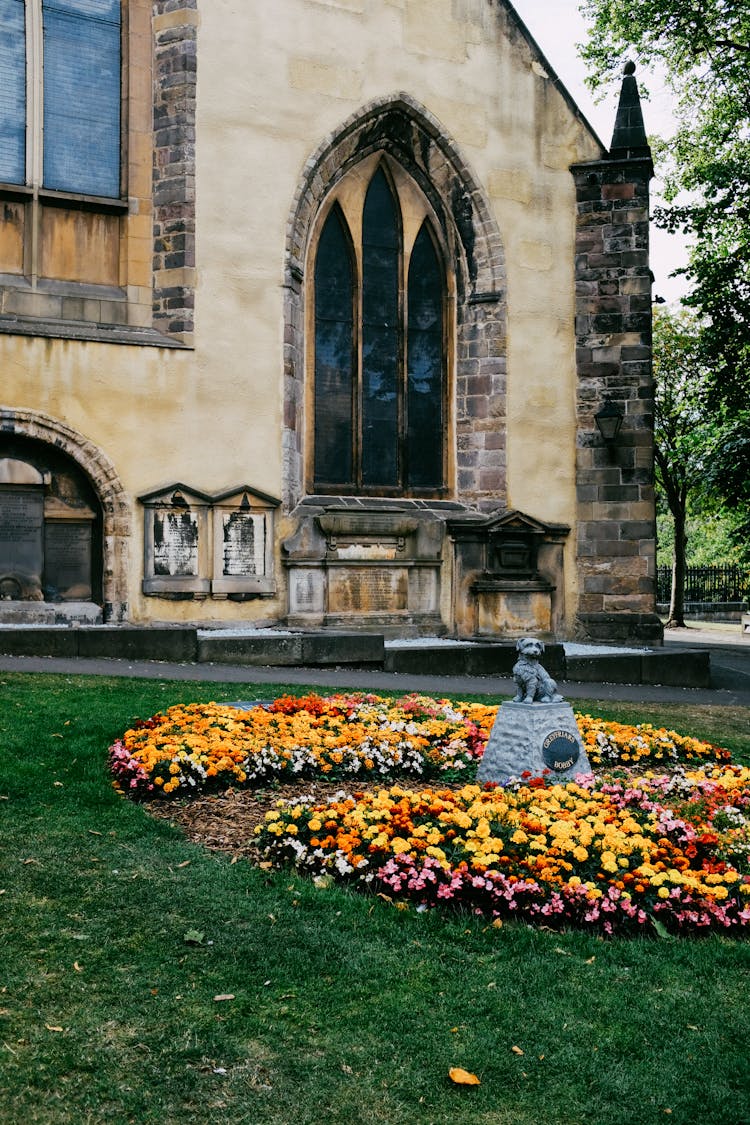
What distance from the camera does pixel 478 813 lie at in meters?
5.79

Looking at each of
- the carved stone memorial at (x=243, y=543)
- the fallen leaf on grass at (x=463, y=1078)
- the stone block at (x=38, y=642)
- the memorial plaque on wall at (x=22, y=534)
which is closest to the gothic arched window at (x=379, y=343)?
the carved stone memorial at (x=243, y=543)

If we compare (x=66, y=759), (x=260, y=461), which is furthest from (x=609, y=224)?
(x=66, y=759)

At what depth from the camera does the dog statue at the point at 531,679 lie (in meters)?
6.78

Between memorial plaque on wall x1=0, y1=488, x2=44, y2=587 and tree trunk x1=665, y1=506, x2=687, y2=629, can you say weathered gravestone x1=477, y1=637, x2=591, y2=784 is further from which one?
tree trunk x1=665, y1=506, x2=687, y2=629

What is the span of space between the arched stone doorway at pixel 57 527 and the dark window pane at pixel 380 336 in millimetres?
4456

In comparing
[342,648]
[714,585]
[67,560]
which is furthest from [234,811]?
[714,585]

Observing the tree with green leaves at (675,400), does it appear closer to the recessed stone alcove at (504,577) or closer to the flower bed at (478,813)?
the recessed stone alcove at (504,577)

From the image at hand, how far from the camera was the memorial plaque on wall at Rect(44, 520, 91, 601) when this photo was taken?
14.4 meters

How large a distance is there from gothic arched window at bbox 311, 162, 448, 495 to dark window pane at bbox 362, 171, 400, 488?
16 millimetres

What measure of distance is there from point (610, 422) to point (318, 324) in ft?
15.9

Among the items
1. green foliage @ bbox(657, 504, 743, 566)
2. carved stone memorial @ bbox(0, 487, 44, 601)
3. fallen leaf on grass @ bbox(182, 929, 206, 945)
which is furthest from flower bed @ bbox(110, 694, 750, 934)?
green foliage @ bbox(657, 504, 743, 566)

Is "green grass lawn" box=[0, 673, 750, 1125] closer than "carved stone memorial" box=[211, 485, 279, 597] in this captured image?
Yes

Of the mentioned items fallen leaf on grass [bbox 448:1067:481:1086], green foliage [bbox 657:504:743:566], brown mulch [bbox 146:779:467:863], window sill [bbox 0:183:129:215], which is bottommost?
fallen leaf on grass [bbox 448:1067:481:1086]

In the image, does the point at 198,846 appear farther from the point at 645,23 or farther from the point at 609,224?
the point at 645,23
